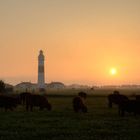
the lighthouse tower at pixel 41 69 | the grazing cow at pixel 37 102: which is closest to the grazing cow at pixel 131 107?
the grazing cow at pixel 37 102

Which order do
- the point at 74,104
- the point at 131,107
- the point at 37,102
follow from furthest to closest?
the point at 37,102 < the point at 74,104 < the point at 131,107

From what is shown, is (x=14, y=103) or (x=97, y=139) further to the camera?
(x=14, y=103)

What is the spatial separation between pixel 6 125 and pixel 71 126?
376cm

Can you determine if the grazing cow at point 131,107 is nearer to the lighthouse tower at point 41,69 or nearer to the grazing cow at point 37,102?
the grazing cow at point 37,102

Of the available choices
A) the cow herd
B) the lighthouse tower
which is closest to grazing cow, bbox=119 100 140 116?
the cow herd

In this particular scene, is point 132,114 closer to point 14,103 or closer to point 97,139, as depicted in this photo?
point 14,103

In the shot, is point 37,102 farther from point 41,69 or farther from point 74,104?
point 41,69

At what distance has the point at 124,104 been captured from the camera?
1457 inches

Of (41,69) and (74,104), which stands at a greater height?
(41,69)

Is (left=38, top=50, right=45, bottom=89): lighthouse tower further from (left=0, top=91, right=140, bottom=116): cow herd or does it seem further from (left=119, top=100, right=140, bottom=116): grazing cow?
(left=119, top=100, right=140, bottom=116): grazing cow

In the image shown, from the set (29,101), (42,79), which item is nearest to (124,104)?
(29,101)

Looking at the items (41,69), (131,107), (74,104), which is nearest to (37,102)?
(74,104)

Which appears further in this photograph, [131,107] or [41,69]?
[41,69]

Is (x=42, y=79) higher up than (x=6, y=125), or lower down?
higher up
